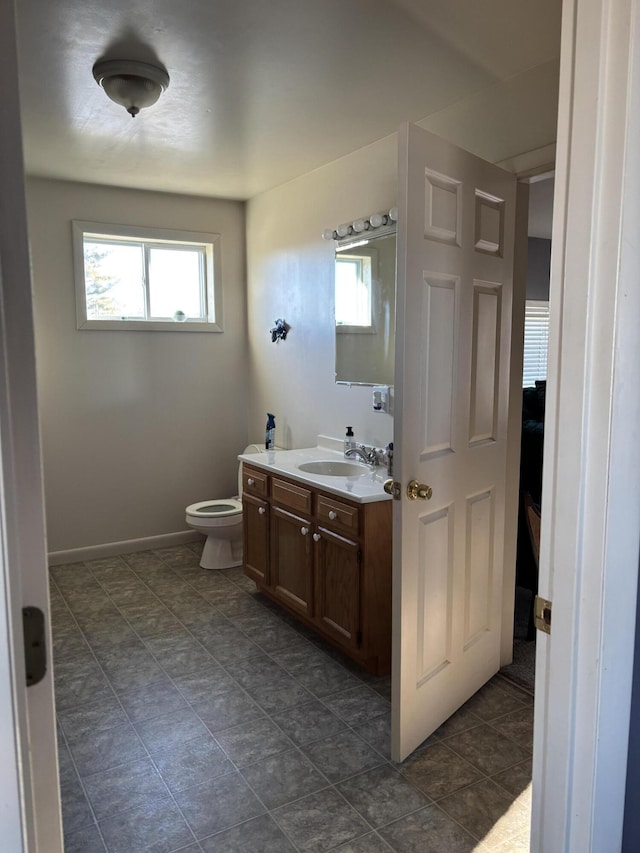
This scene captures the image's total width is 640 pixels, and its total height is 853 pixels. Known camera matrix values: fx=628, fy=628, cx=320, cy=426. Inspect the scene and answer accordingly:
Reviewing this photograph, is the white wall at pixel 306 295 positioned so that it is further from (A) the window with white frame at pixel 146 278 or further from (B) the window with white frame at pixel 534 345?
(B) the window with white frame at pixel 534 345

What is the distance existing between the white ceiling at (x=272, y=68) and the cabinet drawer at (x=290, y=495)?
1.75 metres

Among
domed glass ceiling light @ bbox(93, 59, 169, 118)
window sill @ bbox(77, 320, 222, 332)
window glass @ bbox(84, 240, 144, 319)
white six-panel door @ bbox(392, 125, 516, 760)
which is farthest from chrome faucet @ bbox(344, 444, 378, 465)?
window glass @ bbox(84, 240, 144, 319)

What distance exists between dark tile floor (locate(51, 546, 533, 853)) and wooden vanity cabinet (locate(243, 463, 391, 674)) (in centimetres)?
17

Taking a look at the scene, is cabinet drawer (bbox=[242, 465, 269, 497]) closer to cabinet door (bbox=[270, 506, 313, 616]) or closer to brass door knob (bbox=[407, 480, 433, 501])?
cabinet door (bbox=[270, 506, 313, 616])

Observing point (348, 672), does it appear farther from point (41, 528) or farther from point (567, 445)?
point (41, 528)

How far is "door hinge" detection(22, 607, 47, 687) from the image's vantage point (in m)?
0.73

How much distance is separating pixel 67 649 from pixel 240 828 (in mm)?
1538

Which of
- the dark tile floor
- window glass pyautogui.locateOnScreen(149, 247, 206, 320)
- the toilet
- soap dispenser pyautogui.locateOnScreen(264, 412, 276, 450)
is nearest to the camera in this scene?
the dark tile floor

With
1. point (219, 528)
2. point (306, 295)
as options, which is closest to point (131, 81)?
point (306, 295)

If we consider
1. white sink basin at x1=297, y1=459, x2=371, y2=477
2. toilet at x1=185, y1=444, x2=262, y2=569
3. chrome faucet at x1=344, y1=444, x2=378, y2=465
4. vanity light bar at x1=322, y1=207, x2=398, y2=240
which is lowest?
toilet at x1=185, y1=444, x2=262, y2=569

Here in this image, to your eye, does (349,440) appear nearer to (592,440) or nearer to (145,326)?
(145,326)

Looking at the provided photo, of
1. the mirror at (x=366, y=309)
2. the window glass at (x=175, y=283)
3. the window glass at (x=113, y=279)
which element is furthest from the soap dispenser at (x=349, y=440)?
the window glass at (x=113, y=279)

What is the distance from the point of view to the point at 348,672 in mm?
2838

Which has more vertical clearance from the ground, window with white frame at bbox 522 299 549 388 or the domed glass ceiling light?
the domed glass ceiling light
